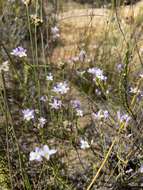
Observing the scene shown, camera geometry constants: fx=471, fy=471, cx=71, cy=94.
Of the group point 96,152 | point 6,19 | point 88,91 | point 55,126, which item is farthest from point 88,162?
point 6,19

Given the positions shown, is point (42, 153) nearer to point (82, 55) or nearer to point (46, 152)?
point (46, 152)

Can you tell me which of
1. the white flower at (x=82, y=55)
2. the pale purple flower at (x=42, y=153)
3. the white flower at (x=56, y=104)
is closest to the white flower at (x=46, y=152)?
the pale purple flower at (x=42, y=153)

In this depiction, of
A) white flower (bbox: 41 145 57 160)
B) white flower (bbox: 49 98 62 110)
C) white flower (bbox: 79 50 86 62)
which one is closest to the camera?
white flower (bbox: 41 145 57 160)

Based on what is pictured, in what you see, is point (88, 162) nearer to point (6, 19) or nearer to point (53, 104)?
point (53, 104)

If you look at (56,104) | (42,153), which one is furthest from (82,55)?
(42,153)

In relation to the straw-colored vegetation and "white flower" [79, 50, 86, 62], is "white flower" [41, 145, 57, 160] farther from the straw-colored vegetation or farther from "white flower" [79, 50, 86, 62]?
"white flower" [79, 50, 86, 62]

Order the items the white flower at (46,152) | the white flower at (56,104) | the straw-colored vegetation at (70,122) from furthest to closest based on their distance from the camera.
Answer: the white flower at (56,104), the straw-colored vegetation at (70,122), the white flower at (46,152)

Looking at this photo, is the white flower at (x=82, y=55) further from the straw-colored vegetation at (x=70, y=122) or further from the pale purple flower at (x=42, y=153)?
the pale purple flower at (x=42, y=153)

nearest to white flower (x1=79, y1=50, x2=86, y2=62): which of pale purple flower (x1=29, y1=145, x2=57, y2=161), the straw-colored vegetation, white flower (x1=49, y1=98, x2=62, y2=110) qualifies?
the straw-colored vegetation

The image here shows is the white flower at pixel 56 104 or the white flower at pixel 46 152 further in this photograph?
the white flower at pixel 56 104

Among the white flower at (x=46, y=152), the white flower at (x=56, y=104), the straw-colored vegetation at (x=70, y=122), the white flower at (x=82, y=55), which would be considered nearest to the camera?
the white flower at (x=46, y=152)

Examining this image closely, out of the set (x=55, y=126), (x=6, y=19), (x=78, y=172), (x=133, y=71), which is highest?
(x=6, y=19)
